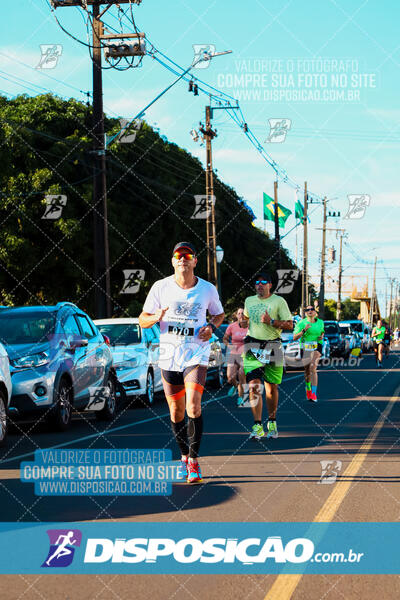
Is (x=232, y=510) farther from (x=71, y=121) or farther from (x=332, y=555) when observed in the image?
(x=71, y=121)

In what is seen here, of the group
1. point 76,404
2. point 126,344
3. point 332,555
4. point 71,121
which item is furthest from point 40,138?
point 332,555

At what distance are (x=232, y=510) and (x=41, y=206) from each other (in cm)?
2289

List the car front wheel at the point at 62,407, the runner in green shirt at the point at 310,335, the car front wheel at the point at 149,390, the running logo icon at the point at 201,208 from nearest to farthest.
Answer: the car front wheel at the point at 62,407, the car front wheel at the point at 149,390, the runner in green shirt at the point at 310,335, the running logo icon at the point at 201,208

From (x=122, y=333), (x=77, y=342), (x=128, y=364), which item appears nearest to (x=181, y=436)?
(x=77, y=342)

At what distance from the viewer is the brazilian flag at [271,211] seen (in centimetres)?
4722

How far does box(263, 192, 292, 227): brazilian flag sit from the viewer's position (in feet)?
155

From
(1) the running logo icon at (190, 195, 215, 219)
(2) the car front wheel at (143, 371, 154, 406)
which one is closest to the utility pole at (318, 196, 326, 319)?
(1) the running logo icon at (190, 195, 215, 219)

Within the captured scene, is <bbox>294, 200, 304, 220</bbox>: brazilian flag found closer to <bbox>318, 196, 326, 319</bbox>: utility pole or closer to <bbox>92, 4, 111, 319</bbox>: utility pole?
<bbox>318, 196, 326, 319</bbox>: utility pole

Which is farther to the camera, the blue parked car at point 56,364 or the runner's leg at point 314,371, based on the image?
the runner's leg at point 314,371

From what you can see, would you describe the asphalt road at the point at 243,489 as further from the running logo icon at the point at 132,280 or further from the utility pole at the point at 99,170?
the running logo icon at the point at 132,280

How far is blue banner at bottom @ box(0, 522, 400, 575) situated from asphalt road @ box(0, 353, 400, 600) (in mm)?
175

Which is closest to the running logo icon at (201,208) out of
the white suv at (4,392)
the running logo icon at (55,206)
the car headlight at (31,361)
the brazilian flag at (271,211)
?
the running logo icon at (55,206)

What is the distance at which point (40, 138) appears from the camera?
29.9 m

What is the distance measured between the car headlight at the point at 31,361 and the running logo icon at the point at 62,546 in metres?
6.28
